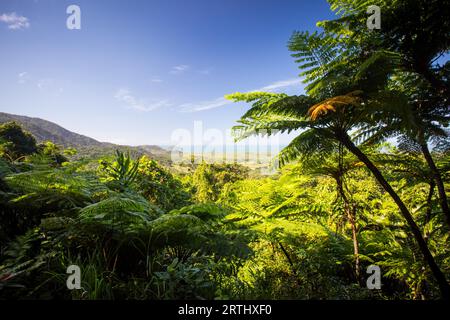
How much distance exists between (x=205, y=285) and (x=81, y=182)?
1528mm

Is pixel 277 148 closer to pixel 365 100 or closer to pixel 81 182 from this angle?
pixel 365 100

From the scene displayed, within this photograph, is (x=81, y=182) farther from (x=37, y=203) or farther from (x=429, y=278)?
(x=429, y=278)

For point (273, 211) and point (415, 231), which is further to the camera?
point (273, 211)

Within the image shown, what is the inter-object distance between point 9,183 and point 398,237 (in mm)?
4863

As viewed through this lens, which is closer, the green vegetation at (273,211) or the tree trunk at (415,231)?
the green vegetation at (273,211)

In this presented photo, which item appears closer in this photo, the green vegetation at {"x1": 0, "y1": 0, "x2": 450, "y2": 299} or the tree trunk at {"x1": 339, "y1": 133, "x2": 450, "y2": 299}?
the green vegetation at {"x1": 0, "y1": 0, "x2": 450, "y2": 299}

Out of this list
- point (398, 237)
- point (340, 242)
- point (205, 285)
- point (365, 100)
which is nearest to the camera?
point (205, 285)
